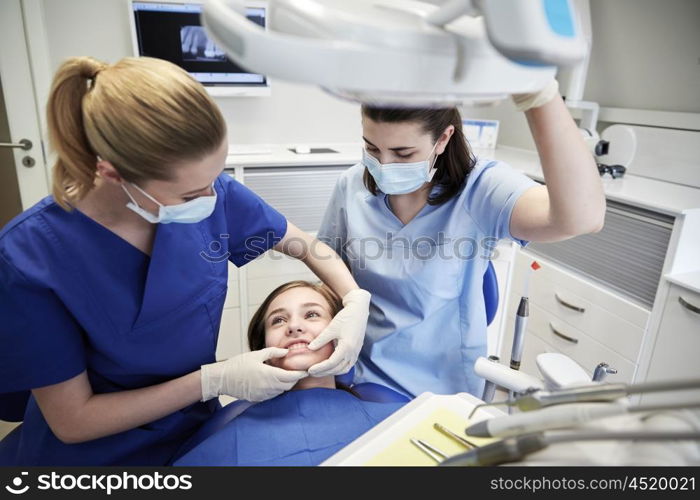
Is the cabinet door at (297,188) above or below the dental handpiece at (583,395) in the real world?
below

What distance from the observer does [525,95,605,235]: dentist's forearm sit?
0.78 m

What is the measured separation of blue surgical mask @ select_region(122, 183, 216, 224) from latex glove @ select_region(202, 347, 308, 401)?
1.16 feet

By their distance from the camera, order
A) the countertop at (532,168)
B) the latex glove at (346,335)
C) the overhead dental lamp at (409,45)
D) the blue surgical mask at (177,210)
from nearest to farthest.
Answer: the overhead dental lamp at (409,45) → the blue surgical mask at (177,210) → the latex glove at (346,335) → the countertop at (532,168)

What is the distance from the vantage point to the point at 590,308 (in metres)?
1.99

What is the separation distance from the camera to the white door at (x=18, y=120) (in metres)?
2.15

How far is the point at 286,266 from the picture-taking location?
2506 mm

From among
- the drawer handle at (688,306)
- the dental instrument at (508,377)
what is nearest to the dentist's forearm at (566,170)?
the dental instrument at (508,377)

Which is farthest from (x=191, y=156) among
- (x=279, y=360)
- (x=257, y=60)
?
(x=279, y=360)

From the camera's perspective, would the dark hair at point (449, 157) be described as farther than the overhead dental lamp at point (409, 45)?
Yes

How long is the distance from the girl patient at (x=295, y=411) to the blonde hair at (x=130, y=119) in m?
0.59

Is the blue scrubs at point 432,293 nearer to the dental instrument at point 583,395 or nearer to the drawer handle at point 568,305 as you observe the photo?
the dental instrument at point 583,395

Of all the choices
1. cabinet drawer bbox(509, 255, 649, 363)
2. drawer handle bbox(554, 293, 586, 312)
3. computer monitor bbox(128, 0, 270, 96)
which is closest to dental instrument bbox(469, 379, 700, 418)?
cabinet drawer bbox(509, 255, 649, 363)

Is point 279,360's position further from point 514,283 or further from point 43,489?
point 514,283

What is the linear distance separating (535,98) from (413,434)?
0.55m
